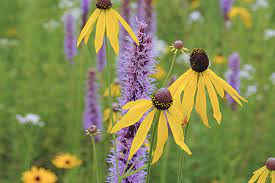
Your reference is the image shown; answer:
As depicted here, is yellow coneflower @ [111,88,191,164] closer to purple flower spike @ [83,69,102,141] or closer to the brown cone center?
the brown cone center

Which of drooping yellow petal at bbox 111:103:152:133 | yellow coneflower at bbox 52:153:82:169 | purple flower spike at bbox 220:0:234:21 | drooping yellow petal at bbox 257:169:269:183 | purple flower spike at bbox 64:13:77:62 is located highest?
purple flower spike at bbox 220:0:234:21

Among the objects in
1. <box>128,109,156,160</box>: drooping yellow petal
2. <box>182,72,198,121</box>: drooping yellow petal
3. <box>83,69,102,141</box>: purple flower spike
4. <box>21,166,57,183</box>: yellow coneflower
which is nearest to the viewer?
<box>128,109,156,160</box>: drooping yellow petal

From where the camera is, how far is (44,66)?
4.51 meters

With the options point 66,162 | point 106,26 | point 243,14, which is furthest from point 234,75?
point 243,14

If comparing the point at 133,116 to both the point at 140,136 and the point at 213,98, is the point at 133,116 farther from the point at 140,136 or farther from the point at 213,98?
the point at 213,98

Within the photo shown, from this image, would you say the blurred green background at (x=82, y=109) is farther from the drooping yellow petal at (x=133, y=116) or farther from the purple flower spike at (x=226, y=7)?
the drooping yellow petal at (x=133, y=116)

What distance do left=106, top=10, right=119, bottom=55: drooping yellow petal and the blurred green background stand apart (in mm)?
1288

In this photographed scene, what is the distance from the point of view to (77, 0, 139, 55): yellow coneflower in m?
1.55

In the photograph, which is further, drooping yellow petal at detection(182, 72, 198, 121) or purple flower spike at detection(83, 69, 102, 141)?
purple flower spike at detection(83, 69, 102, 141)

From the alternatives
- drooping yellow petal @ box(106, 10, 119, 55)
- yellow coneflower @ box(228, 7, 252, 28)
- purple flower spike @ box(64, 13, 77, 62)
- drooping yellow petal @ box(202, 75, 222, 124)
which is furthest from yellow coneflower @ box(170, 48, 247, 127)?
yellow coneflower @ box(228, 7, 252, 28)

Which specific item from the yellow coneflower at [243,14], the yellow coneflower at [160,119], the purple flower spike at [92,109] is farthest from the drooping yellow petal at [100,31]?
the yellow coneflower at [243,14]

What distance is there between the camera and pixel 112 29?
1.57 metres

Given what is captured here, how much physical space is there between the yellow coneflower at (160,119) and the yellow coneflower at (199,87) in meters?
0.08

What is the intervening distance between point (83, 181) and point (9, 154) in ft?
2.05
